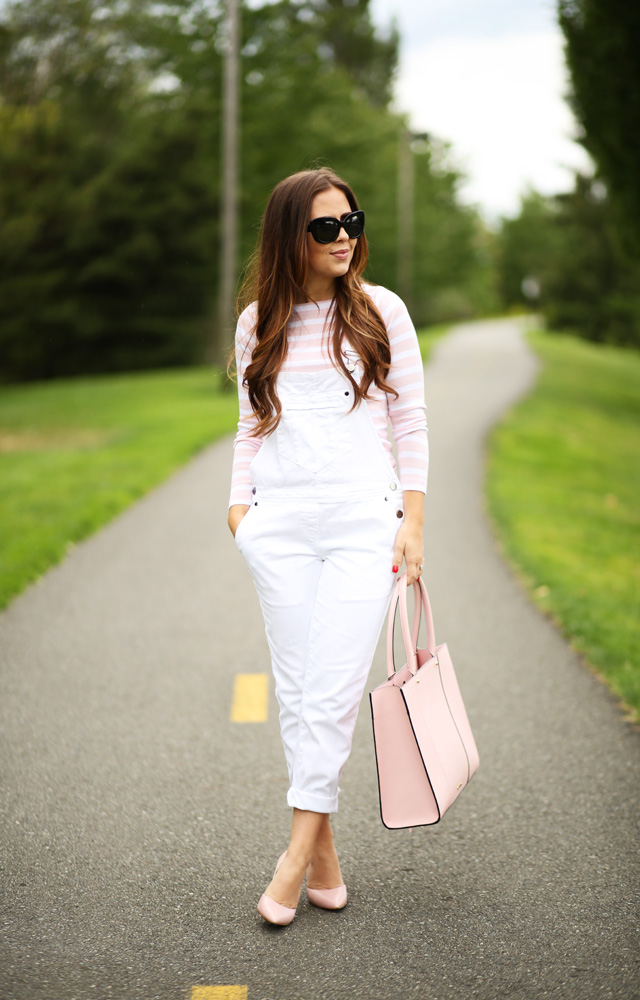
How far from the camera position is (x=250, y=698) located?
4738 mm

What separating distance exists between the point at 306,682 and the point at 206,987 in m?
0.85

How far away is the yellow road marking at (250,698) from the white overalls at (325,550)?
161cm

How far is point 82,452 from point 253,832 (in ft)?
33.6

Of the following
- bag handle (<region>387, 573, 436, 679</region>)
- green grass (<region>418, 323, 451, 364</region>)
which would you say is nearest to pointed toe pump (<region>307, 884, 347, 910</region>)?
bag handle (<region>387, 573, 436, 679</region>)

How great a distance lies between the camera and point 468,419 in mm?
16625

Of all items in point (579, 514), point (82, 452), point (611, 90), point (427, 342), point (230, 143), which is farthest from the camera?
point (427, 342)

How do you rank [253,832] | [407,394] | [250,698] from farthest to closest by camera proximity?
[250,698]
[253,832]
[407,394]

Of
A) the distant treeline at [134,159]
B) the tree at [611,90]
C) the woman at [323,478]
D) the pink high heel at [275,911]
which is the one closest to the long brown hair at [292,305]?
the woman at [323,478]

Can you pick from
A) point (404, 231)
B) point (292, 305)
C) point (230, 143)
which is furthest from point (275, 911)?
point (404, 231)

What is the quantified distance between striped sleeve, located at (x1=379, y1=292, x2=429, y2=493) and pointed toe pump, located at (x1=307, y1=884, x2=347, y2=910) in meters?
1.23

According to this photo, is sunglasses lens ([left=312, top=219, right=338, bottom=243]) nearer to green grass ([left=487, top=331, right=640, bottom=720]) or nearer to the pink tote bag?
the pink tote bag

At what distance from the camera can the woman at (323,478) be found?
286cm

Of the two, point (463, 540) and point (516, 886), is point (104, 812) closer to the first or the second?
point (516, 886)

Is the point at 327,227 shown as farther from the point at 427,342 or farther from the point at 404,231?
the point at 404,231
